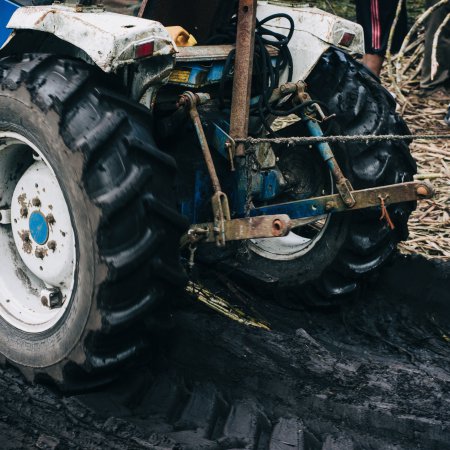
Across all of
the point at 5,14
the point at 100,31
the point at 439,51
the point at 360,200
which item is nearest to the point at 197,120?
the point at 100,31

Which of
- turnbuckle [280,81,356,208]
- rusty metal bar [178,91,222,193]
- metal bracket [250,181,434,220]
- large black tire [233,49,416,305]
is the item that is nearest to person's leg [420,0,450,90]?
large black tire [233,49,416,305]

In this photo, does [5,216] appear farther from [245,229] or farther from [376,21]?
[376,21]

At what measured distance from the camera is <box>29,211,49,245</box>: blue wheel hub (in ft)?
11.3

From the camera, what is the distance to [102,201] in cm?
300

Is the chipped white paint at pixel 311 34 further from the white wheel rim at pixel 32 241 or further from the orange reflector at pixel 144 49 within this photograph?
the white wheel rim at pixel 32 241

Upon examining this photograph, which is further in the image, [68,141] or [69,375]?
[69,375]

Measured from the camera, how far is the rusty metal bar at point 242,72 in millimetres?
3582

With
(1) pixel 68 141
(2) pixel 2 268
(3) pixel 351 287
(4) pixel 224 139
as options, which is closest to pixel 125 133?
(1) pixel 68 141

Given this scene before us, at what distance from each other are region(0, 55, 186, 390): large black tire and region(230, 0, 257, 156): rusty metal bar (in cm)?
57

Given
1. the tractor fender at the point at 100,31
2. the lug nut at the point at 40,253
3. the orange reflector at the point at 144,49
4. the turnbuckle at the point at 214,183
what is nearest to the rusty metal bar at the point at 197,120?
the turnbuckle at the point at 214,183

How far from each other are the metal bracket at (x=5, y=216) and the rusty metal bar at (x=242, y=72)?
98cm

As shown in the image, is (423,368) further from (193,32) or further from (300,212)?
(193,32)

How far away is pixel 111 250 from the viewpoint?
3.05 meters

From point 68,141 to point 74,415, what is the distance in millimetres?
1028
